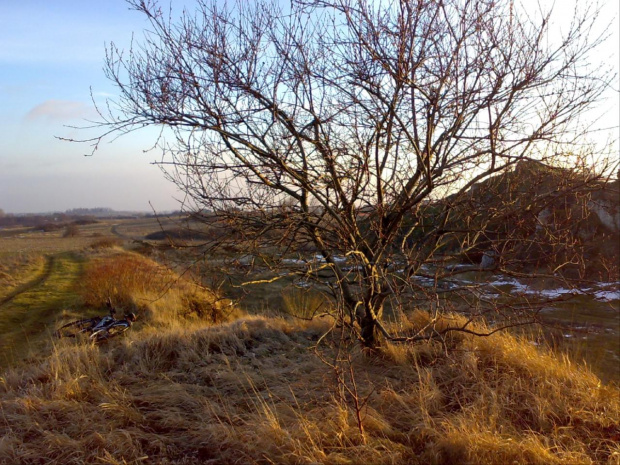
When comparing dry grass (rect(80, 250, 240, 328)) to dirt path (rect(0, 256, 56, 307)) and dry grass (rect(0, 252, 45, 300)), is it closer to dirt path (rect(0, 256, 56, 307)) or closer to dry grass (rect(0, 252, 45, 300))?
dirt path (rect(0, 256, 56, 307))

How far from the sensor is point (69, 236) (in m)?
33.0

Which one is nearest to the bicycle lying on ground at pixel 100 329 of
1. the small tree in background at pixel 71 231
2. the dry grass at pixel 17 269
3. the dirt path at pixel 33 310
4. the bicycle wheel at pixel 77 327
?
the bicycle wheel at pixel 77 327

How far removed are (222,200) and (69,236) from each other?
33.3 meters

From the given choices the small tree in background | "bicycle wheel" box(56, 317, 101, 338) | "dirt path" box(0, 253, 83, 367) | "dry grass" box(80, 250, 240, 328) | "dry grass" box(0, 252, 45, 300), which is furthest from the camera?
the small tree in background

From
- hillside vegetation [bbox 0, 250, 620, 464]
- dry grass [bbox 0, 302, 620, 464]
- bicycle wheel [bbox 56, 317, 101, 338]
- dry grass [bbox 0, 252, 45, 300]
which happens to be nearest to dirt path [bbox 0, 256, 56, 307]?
dry grass [bbox 0, 252, 45, 300]

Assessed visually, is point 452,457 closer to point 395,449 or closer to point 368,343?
point 395,449

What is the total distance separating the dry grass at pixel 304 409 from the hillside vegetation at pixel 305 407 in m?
0.01

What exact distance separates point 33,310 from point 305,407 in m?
9.15

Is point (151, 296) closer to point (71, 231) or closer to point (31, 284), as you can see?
point (31, 284)

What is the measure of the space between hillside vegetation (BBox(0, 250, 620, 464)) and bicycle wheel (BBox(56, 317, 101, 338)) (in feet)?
5.43

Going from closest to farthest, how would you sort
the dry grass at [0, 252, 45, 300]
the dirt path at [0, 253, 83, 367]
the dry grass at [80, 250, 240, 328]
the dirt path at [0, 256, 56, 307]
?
1. the dirt path at [0, 253, 83, 367]
2. the dry grass at [80, 250, 240, 328]
3. the dirt path at [0, 256, 56, 307]
4. the dry grass at [0, 252, 45, 300]

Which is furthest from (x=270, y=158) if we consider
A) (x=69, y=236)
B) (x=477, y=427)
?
(x=69, y=236)

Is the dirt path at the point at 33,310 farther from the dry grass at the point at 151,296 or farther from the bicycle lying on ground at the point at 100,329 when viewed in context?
the dry grass at the point at 151,296

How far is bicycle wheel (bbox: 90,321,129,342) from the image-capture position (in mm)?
6445
